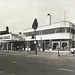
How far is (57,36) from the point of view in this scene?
6094 cm

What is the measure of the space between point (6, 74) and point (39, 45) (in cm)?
5507

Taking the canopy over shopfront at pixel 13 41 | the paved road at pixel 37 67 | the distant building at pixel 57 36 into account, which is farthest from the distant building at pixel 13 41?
the paved road at pixel 37 67

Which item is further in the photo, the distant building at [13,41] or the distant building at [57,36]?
the distant building at [13,41]

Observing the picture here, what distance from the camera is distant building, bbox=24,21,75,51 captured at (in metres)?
→ 59.5

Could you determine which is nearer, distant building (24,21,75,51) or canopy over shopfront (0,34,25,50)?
distant building (24,21,75,51)

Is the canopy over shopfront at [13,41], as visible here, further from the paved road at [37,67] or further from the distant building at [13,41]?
the paved road at [37,67]

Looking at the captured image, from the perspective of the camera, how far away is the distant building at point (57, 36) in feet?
195

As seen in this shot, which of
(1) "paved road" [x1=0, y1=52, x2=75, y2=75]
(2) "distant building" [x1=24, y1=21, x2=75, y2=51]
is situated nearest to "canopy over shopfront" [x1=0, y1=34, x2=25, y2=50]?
(2) "distant building" [x1=24, y1=21, x2=75, y2=51]

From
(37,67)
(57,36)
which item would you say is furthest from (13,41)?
(37,67)

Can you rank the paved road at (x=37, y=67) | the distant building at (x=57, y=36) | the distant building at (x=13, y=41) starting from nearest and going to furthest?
1. the paved road at (x=37, y=67)
2. the distant building at (x=57, y=36)
3. the distant building at (x=13, y=41)

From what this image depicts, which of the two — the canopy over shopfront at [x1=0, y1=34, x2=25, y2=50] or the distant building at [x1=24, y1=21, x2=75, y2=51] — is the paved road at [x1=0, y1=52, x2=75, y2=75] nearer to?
the distant building at [x1=24, y1=21, x2=75, y2=51]

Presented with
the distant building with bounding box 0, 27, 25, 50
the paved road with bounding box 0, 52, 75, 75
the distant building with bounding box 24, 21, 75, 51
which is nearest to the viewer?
the paved road with bounding box 0, 52, 75, 75

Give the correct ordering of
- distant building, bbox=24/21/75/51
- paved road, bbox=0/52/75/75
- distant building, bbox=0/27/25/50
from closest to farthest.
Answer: paved road, bbox=0/52/75/75 → distant building, bbox=24/21/75/51 → distant building, bbox=0/27/25/50

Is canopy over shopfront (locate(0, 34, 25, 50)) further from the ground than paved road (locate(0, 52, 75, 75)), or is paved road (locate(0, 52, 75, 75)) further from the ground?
canopy over shopfront (locate(0, 34, 25, 50))
